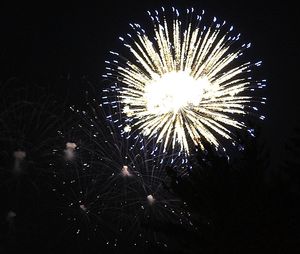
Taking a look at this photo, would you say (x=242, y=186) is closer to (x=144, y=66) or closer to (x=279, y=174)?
(x=279, y=174)

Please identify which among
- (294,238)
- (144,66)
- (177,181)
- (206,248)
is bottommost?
(294,238)

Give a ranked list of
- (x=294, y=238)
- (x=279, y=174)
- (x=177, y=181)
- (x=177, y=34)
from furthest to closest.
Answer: (x=177, y=34), (x=177, y=181), (x=279, y=174), (x=294, y=238)

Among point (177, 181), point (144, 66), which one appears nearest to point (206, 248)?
point (177, 181)

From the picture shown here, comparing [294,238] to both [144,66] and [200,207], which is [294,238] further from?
[144,66]

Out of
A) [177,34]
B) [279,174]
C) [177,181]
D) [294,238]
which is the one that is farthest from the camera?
[177,34]

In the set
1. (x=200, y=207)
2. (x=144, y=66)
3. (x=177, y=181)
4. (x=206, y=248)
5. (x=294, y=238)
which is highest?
(x=144, y=66)

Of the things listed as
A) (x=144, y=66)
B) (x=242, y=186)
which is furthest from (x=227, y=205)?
(x=144, y=66)

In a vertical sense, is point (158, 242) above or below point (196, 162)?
below

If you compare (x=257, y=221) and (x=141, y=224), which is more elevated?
(x=141, y=224)

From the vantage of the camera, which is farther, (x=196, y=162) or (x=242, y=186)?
(x=196, y=162)
